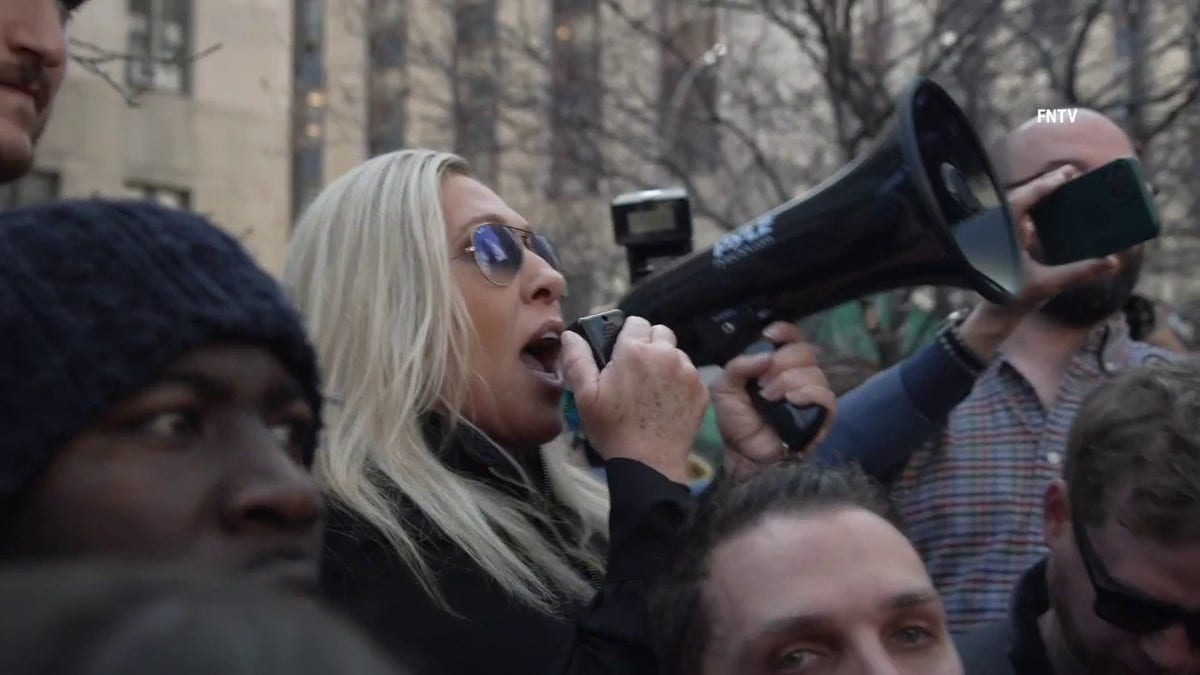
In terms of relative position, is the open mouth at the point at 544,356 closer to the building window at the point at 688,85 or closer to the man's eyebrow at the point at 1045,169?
the man's eyebrow at the point at 1045,169

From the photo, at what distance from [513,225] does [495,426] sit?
0.36m

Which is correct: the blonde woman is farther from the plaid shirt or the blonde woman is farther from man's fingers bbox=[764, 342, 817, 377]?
the plaid shirt

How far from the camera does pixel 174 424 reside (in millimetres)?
1355

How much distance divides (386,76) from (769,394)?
1061 cm

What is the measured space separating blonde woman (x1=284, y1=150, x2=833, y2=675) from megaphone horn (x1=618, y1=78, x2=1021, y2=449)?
0.10m

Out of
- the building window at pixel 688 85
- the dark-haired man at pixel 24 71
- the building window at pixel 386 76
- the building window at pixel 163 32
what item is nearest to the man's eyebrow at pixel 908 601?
the dark-haired man at pixel 24 71

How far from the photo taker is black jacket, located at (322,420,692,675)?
2.01 meters

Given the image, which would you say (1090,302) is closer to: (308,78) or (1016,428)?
(1016,428)

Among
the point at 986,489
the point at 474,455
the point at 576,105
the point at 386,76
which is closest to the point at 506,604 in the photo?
the point at 474,455

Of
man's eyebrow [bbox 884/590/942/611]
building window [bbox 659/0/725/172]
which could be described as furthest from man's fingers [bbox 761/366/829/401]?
building window [bbox 659/0/725/172]

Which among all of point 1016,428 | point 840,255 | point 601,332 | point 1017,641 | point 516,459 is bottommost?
point 1017,641

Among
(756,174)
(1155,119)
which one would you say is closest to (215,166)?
(756,174)

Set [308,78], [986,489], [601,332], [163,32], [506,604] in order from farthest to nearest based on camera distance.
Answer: [308,78] < [163,32] < [986,489] < [601,332] < [506,604]

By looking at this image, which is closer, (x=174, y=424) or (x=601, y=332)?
(x=174, y=424)
